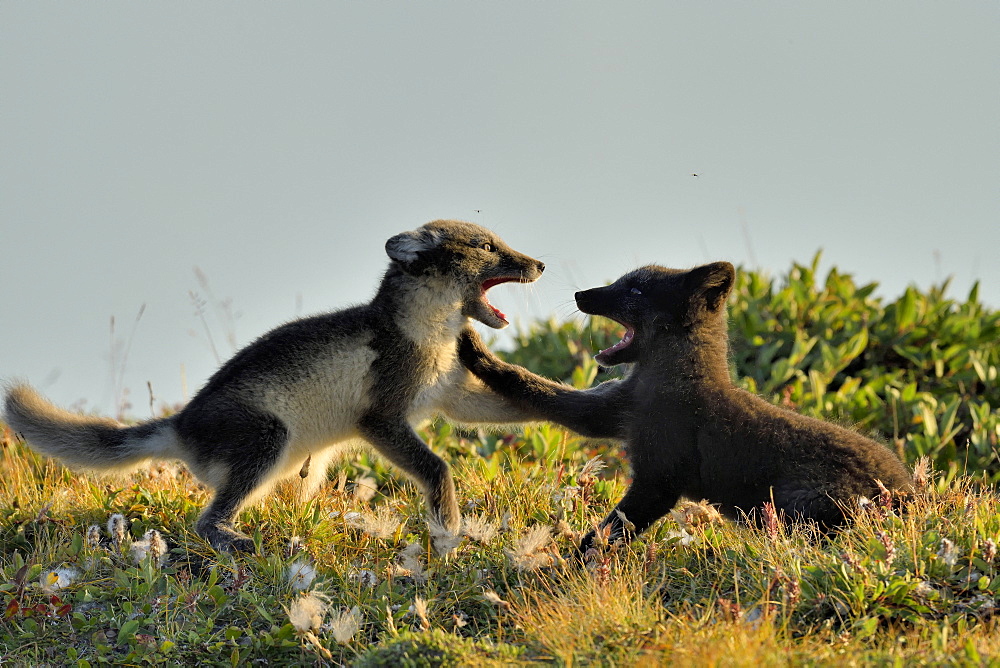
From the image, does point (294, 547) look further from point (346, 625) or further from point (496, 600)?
point (496, 600)

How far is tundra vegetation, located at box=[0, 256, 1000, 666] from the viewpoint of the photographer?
13.5 ft

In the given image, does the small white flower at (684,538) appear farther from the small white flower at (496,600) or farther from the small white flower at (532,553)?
the small white flower at (496,600)

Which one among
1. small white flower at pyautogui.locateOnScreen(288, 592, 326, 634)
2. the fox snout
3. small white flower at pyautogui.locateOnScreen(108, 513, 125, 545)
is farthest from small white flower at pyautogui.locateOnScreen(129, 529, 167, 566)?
the fox snout

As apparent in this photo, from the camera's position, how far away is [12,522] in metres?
6.32

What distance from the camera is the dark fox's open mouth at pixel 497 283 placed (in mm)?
6062

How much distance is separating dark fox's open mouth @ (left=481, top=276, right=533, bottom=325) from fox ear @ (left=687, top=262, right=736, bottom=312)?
42.1 inches

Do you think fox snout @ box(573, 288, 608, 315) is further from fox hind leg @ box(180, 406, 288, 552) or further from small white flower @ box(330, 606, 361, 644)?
small white flower @ box(330, 606, 361, 644)

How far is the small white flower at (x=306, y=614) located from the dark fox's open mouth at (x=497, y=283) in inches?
83.4

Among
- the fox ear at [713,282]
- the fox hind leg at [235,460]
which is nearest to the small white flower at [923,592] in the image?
the fox ear at [713,282]

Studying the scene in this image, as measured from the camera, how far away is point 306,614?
4.48 metres

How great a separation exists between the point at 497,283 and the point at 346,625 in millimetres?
2528

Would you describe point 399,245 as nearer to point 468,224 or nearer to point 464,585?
point 468,224

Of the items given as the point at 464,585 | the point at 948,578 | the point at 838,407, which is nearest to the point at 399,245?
the point at 464,585

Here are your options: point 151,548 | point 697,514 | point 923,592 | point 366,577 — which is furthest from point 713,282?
point 151,548
